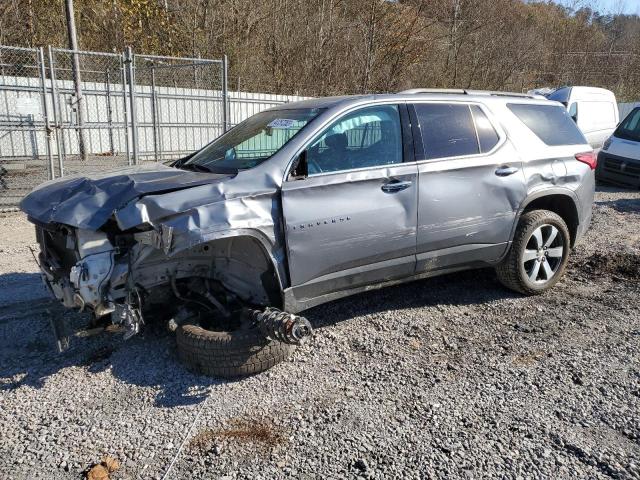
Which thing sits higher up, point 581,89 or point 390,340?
point 581,89

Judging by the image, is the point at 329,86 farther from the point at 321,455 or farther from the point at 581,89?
the point at 321,455

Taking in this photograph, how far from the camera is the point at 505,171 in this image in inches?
183

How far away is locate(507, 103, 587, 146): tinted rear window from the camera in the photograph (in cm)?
502

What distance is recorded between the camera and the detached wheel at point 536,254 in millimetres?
4867

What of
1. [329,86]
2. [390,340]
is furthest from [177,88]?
[390,340]

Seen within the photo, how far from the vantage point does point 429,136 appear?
4359 mm

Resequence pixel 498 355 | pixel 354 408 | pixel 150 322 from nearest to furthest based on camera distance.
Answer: pixel 354 408, pixel 498 355, pixel 150 322

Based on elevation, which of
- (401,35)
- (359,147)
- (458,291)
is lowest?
(458,291)

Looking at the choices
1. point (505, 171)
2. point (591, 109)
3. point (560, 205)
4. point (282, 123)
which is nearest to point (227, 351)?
point (282, 123)

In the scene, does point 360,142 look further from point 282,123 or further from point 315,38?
point 315,38

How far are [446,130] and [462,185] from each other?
1.62ft

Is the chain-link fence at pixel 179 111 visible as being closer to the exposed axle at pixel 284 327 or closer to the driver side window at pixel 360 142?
the driver side window at pixel 360 142

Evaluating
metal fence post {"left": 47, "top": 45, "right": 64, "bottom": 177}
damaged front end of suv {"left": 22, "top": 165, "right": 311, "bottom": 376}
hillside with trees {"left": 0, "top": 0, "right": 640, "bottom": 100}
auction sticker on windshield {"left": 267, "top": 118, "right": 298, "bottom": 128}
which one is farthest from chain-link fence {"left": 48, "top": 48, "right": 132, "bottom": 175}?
damaged front end of suv {"left": 22, "top": 165, "right": 311, "bottom": 376}

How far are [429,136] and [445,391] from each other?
2056 millimetres
